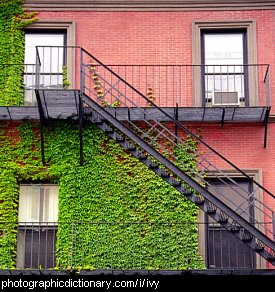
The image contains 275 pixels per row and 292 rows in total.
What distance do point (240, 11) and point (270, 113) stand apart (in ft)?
8.67

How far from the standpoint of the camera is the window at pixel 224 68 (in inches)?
815

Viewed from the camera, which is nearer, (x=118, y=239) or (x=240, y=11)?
(x=118, y=239)

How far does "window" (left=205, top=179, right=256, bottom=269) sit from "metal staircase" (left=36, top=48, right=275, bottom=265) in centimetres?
7

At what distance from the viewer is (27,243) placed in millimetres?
20000

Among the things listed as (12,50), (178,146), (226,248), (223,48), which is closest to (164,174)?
(178,146)

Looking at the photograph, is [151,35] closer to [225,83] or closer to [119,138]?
[225,83]

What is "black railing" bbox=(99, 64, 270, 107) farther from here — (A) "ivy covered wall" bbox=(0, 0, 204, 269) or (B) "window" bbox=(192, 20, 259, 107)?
(A) "ivy covered wall" bbox=(0, 0, 204, 269)

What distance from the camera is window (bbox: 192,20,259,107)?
20797 millimetres

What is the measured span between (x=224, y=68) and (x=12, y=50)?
4.93 m

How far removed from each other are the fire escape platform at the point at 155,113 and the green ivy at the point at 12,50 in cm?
55

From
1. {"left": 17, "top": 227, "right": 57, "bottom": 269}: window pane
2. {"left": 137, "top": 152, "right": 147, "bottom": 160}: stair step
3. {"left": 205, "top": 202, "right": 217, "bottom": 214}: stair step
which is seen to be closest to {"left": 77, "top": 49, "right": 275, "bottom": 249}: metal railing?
{"left": 137, "top": 152, "right": 147, "bottom": 160}: stair step
